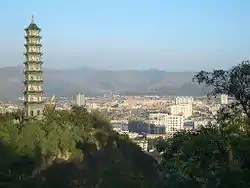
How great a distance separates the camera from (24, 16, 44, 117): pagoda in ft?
92.3

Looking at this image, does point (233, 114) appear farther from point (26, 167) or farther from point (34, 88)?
point (34, 88)

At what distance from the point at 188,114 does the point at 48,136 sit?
238 ft

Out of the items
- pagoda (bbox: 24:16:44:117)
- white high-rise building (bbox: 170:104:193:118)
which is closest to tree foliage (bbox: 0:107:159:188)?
pagoda (bbox: 24:16:44:117)

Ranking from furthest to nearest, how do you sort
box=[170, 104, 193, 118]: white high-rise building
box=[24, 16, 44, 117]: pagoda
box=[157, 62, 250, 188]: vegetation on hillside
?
box=[170, 104, 193, 118]: white high-rise building
box=[24, 16, 44, 117]: pagoda
box=[157, 62, 250, 188]: vegetation on hillside

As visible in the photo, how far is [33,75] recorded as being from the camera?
2822cm

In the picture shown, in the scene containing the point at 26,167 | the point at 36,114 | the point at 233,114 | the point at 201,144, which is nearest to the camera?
the point at 201,144

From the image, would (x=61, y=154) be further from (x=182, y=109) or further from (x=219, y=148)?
(x=182, y=109)

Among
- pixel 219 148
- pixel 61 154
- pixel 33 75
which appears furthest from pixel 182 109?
pixel 219 148

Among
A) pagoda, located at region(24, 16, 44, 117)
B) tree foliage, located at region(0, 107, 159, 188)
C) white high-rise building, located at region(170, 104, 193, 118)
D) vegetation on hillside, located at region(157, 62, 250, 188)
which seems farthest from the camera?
white high-rise building, located at region(170, 104, 193, 118)

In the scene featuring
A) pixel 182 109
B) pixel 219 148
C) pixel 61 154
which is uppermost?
pixel 219 148

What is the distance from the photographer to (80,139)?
2245 cm

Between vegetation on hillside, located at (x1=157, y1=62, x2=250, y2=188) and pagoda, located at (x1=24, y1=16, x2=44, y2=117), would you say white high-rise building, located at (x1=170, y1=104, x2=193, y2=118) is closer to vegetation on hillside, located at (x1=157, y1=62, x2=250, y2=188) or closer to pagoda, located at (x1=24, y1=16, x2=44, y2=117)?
pagoda, located at (x1=24, y1=16, x2=44, y2=117)

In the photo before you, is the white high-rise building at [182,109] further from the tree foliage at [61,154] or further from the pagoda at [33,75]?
the tree foliage at [61,154]

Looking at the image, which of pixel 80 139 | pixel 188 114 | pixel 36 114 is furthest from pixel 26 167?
pixel 188 114
